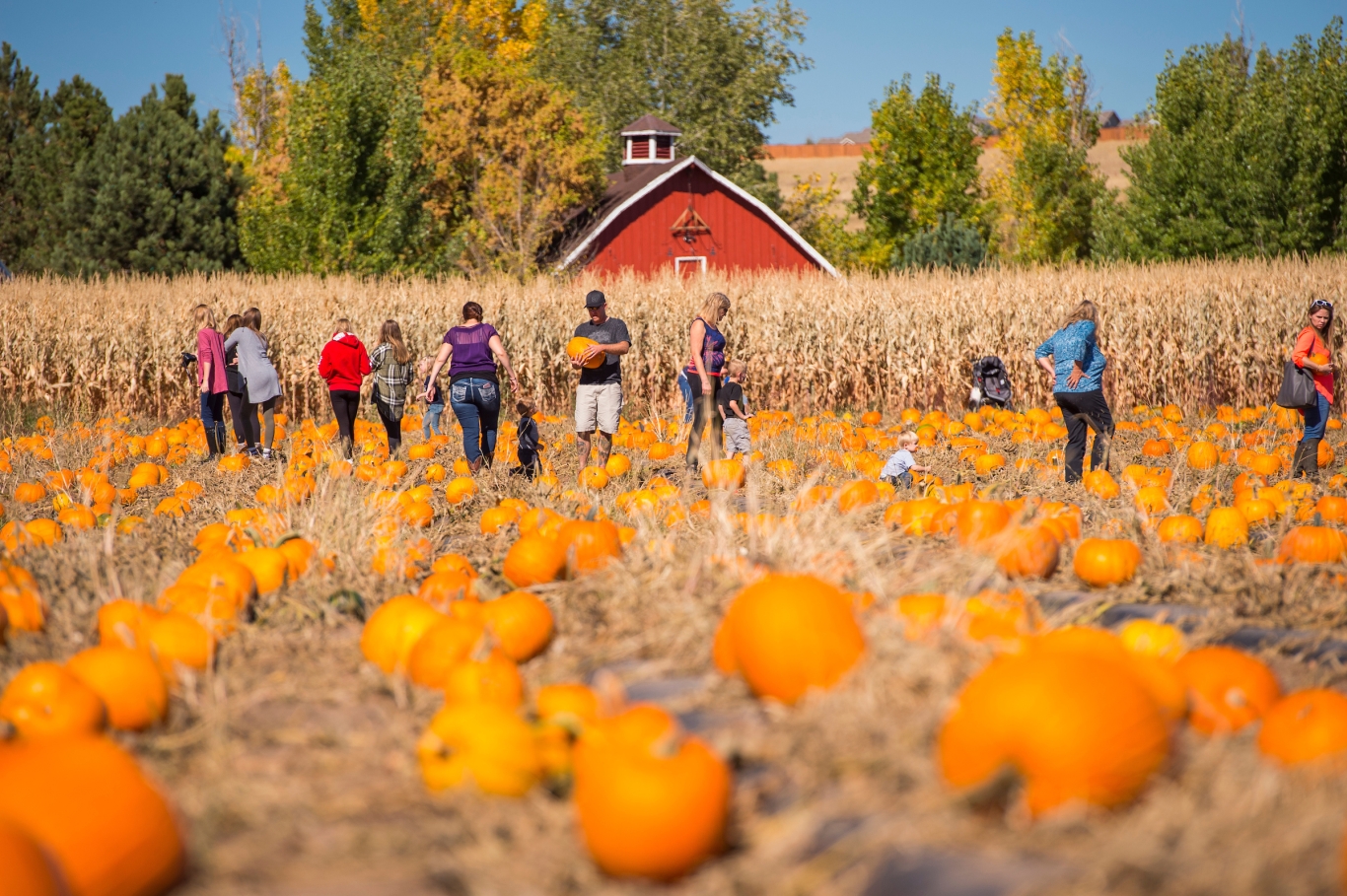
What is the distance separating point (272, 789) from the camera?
241 cm

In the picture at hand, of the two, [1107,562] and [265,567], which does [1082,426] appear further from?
[265,567]

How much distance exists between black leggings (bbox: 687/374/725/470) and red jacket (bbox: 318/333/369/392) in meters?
3.56

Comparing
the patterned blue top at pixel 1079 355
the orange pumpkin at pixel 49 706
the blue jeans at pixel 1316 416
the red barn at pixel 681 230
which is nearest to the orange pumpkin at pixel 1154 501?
the patterned blue top at pixel 1079 355

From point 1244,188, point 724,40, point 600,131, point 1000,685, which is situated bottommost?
point 1000,685

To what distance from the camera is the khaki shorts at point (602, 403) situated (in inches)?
362

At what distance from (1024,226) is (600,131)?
576 inches

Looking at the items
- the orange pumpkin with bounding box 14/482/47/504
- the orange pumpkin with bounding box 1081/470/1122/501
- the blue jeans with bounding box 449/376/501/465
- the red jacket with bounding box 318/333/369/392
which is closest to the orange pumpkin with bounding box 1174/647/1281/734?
the orange pumpkin with bounding box 1081/470/1122/501

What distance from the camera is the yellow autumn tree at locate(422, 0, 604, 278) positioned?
1217 inches

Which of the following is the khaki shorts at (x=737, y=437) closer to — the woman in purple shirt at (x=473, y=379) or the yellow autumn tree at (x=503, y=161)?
the woman in purple shirt at (x=473, y=379)

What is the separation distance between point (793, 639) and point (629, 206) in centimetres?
2892

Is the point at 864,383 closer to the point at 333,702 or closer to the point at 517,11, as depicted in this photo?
the point at 333,702

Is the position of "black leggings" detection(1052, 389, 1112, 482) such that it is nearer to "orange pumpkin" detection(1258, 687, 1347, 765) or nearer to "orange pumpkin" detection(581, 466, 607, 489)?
"orange pumpkin" detection(581, 466, 607, 489)

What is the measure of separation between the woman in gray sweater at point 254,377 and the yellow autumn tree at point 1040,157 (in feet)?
93.6

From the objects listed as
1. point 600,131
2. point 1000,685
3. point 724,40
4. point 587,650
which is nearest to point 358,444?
point 587,650
